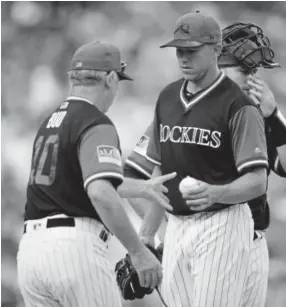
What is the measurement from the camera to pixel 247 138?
4.58 metres

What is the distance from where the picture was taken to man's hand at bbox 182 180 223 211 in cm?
449

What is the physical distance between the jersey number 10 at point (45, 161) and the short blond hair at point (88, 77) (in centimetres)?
30

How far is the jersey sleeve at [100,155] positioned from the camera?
4.10m

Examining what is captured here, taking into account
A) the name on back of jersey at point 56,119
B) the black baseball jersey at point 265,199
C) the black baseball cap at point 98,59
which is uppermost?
the black baseball cap at point 98,59

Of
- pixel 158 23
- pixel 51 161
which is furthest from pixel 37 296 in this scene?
pixel 158 23

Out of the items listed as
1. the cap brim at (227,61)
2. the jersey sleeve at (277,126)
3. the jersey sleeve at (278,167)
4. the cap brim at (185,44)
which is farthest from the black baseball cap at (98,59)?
the jersey sleeve at (278,167)

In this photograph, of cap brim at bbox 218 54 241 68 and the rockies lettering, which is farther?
cap brim at bbox 218 54 241 68

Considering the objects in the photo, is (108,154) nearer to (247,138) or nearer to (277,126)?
(247,138)

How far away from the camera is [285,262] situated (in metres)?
8.37

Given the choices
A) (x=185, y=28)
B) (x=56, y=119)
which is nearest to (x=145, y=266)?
(x=56, y=119)

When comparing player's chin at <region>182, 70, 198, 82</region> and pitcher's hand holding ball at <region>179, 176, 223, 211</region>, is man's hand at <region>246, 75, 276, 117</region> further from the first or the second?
pitcher's hand holding ball at <region>179, 176, 223, 211</region>

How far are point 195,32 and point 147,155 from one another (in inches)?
28.6

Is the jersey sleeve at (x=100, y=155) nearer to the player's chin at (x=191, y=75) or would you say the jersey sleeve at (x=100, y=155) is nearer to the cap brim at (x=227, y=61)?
the player's chin at (x=191, y=75)

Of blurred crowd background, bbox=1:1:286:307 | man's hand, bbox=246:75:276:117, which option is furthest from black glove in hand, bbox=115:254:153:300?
blurred crowd background, bbox=1:1:286:307
